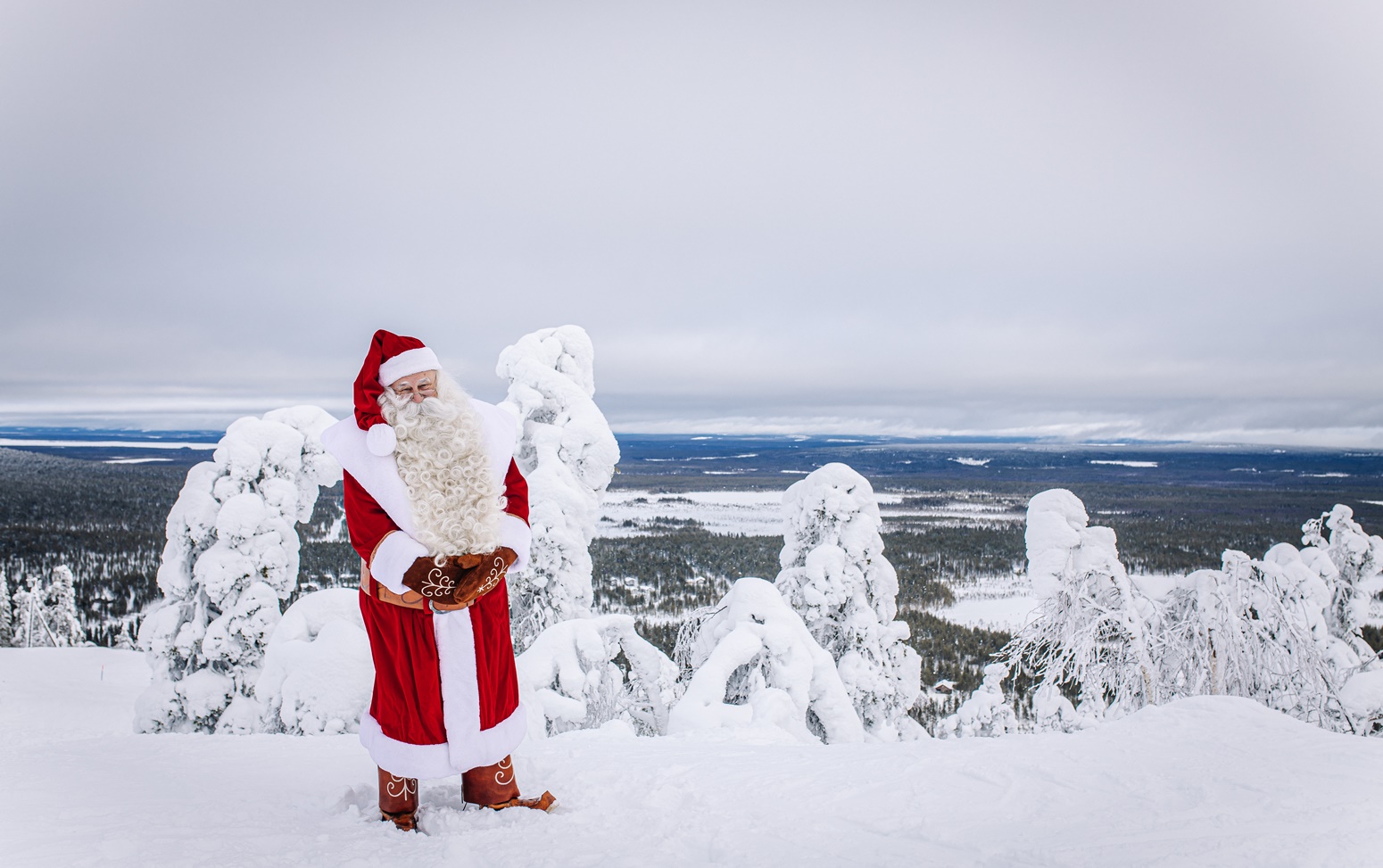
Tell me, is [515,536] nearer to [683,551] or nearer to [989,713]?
[989,713]

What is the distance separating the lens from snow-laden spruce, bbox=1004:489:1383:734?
264 inches

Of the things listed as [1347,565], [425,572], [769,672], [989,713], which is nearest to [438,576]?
[425,572]

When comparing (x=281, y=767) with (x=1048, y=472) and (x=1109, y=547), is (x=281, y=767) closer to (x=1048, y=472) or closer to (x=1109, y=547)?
(x=1109, y=547)

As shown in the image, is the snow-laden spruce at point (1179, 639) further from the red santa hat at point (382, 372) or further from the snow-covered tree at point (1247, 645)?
the red santa hat at point (382, 372)

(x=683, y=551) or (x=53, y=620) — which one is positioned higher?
(x=53, y=620)

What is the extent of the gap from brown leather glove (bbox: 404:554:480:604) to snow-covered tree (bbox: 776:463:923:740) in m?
10.4

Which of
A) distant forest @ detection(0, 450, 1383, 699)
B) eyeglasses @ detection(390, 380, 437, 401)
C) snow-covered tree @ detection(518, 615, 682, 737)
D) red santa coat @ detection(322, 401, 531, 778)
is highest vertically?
eyeglasses @ detection(390, 380, 437, 401)

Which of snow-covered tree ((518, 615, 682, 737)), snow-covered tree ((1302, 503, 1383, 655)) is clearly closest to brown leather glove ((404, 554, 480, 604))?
snow-covered tree ((518, 615, 682, 737))

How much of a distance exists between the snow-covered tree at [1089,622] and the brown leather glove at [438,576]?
5.92 meters

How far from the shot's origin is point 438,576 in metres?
3.07

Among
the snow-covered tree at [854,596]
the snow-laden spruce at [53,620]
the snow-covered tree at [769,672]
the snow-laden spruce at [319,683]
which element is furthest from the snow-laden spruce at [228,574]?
the snow-laden spruce at [53,620]

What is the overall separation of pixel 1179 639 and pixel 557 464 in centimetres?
989

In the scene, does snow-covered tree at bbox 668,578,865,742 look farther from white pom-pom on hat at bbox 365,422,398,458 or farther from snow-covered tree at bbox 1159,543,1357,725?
white pom-pom on hat at bbox 365,422,398,458

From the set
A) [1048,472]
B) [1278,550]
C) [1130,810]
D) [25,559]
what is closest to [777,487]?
[1048,472]
